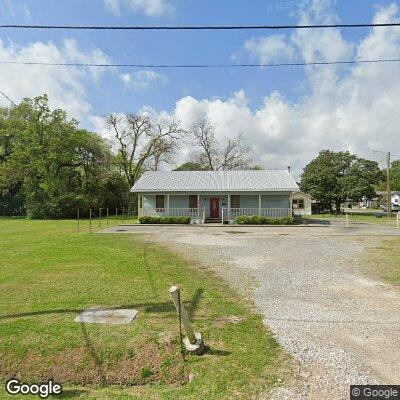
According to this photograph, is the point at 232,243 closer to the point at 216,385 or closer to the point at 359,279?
the point at 359,279

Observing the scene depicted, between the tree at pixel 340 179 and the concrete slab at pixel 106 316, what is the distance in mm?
42198

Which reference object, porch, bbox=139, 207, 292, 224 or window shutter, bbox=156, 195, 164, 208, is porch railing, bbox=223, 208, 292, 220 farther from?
window shutter, bbox=156, 195, 164, 208

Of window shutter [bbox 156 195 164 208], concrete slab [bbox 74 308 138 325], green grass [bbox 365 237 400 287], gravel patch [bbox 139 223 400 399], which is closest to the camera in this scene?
gravel patch [bbox 139 223 400 399]

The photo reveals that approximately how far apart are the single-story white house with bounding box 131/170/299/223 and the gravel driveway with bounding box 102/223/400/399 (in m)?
14.2

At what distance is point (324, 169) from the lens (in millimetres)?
45125

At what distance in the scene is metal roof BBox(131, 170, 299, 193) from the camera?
26.0 m

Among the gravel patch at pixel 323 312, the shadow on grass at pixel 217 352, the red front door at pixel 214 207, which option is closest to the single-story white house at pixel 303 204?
the red front door at pixel 214 207

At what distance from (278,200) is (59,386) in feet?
79.2

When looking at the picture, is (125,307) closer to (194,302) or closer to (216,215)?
(194,302)

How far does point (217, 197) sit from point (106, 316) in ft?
71.7

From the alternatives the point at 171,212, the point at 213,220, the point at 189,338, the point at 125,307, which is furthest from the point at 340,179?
the point at 189,338

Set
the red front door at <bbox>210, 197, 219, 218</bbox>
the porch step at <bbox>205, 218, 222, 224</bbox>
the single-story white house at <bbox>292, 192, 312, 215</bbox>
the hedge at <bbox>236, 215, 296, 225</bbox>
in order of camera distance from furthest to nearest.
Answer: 1. the single-story white house at <bbox>292, 192, 312, 215</bbox>
2. the red front door at <bbox>210, 197, 219, 218</bbox>
3. the porch step at <bbox>205, 218, 222, 224</bbox>
4. the hedge at <bbox>236, 215, 296, 225</bbox>

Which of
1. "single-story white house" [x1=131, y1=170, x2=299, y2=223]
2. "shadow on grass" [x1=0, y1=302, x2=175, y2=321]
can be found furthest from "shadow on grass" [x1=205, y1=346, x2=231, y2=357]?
"single-story white house" [x1=131, y1=170, x2=299, y2=223]

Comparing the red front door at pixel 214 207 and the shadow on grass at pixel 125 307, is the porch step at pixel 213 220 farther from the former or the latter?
the shadow on grass at pixel 125 307
